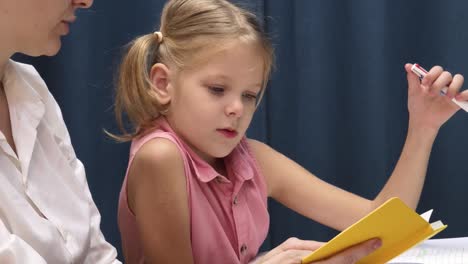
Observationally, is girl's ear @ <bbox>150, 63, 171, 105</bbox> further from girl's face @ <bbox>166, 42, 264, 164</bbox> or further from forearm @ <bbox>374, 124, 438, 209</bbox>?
forearm @ <bbox>374, 124, 438, 209</bbox>

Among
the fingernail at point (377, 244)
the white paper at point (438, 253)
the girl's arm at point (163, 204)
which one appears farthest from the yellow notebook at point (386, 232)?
the girl's arm at point (163, 204)

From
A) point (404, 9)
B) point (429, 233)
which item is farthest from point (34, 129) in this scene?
point (404, 9)

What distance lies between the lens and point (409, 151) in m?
1.42

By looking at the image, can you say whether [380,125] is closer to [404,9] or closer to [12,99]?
[404,9]

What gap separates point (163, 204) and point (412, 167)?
21.1 inches

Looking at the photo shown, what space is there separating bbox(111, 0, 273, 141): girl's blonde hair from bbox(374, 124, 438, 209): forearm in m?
0.34

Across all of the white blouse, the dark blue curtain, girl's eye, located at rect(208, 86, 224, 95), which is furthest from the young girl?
the dark blue curtain

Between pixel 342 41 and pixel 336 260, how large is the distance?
0.83 meters

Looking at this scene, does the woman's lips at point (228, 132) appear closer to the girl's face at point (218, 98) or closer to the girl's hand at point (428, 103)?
the girl's face at point (218, 98)

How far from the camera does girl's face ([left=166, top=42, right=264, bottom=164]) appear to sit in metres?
1.20

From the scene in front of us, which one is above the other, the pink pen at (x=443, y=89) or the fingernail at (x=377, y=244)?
the pink pen at (x=443, y=89)

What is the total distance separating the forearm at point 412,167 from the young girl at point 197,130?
0.05m

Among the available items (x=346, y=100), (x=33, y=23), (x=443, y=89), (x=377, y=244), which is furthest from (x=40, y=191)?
(x=346, y=100)

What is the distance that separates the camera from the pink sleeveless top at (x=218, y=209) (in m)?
1.23
